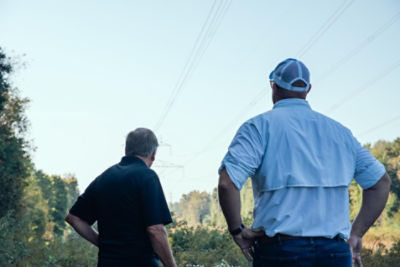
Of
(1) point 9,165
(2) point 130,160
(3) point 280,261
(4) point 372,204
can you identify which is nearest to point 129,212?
(2) point 130,160

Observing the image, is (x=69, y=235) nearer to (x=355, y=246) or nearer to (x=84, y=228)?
(x=84, y=228)

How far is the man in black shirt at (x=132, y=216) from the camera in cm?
436

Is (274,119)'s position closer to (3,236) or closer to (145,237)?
(145,237)

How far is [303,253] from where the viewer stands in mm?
3180

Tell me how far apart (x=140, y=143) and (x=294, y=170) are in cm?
174

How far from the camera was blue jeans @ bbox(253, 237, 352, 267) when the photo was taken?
10.4 feet

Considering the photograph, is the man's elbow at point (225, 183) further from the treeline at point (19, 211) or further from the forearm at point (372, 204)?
the treeline at point (19, 211)

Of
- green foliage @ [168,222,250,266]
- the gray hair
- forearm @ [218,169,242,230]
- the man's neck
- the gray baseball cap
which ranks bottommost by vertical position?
green foliage @ [168,222,250,266]

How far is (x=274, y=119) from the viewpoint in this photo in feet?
11.2

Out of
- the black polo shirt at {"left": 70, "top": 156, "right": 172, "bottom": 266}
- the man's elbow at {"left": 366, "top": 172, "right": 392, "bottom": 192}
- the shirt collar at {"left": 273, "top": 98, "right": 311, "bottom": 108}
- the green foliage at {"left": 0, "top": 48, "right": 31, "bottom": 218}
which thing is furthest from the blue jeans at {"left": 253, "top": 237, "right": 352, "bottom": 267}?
the green foliage at {"left": 0, "top": 48, "right": 31, "bottom": 218}

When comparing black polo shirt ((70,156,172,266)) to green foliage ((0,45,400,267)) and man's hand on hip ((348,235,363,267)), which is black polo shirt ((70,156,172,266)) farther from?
green foliage ((0,45,400,267))

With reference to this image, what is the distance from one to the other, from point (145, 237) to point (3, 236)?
42.9 ft

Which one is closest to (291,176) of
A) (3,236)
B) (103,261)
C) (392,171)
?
(103,261)

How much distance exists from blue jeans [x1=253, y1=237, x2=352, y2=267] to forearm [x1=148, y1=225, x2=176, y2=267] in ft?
4.02
